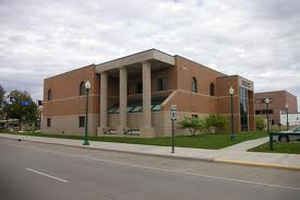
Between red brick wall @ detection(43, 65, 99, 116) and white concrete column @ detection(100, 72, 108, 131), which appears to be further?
red brick wall @ detection(43, 65, 99, 116)

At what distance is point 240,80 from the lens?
38.5 metres

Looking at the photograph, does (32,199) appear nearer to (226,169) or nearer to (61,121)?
(226,169)

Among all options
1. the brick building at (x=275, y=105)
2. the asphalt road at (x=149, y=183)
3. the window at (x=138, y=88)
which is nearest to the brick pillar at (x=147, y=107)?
the window at (x=138, y=88)

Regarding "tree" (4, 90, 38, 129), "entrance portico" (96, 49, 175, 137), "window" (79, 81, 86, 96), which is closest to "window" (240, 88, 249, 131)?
"entrance portico" (96, 49, 175, 137)

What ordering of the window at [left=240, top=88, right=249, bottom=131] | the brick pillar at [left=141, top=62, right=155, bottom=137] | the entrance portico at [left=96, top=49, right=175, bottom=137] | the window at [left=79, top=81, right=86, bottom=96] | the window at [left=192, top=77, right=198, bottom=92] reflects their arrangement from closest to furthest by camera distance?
the brick pillar at [left=141, top=62, right=155, bottom=137], the entrance portico at [left=96, top=49, right=175, bottom=137], the window at [left=192, top=77, right=198, bottom=92], the window at [left=79, top=81, right=86, bottom=96], the window at [left=240, top=88, right=249, bottom=131]

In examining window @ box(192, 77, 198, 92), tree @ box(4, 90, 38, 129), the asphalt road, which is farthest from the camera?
tree @ box(4, 90, 38, 129)

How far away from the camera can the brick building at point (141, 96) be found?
94.4 ft

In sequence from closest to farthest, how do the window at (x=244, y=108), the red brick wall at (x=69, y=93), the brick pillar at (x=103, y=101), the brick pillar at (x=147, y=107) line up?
the brick pillar at (x=147, y=107) → the brick pillar at (x=103, y=101) → the red brick wall at (x=69, y=93) → the window at (x=244, y=108)

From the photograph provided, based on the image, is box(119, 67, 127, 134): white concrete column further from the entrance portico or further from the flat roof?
the flat roof

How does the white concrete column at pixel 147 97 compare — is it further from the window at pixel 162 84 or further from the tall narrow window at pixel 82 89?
the tall narrow window at pixel 82 89

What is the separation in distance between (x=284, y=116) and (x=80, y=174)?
38370 millimetres

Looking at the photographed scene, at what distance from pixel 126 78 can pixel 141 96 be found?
15.1 ft

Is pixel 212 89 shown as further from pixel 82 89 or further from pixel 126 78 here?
pixel 82 89

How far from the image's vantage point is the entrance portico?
28.1 m
